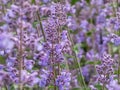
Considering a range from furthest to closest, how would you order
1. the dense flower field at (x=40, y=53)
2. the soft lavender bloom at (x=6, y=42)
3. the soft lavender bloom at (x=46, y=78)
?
the soft lavender bloom at (x=46, y=78) < the dense flower field at (x=40, y=53) < the soft lavender bloom at (x=6, y=42)

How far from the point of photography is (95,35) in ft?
24.5

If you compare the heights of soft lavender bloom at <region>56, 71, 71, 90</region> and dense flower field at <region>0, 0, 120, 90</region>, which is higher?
dense flower field at <region>0, 0, 120, 90</region>

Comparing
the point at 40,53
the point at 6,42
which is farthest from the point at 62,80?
the point at 6,42

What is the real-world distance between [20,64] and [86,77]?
4061 millimetres

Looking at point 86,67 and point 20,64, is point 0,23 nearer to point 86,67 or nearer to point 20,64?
point 86,67

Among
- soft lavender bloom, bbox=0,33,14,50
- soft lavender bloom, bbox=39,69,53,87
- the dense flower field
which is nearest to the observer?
soft lavender bloom, bbox=0,33,14,50

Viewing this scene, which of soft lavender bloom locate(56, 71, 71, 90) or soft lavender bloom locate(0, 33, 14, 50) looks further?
soft lavender bloom locate(56, 71, 71, 90)

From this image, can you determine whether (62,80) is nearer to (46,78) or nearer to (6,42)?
(46,78)

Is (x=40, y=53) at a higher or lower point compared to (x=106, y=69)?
higher

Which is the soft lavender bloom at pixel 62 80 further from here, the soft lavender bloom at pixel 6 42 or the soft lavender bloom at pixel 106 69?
the soft lavender bloom at pixel 6 42

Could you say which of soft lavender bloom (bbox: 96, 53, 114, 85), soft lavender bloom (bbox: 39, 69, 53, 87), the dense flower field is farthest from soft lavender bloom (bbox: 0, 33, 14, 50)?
soft lavender bloom (bbox: 96, 53, 114, 85)

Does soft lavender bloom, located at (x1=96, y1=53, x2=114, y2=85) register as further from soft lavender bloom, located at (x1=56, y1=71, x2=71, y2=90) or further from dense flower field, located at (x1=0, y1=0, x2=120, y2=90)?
soft lavender bloom, located at (x1=56, y1=71, x2=71, y2=90)

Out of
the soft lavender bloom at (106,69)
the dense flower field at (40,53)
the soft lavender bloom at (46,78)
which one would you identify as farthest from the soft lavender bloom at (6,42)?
the soft lavender bloom at (106,69)

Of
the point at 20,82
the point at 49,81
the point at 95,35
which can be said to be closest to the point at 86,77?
the point at 95,35
